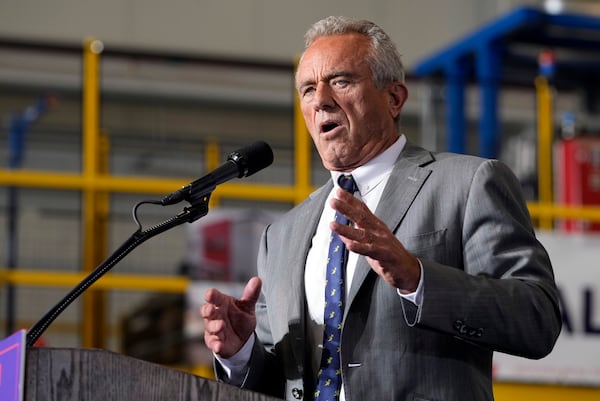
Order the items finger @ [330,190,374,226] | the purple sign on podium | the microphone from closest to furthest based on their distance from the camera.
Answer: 1. the purple sign on podium
2. finger @ [330,190,374,226]
3. the microphone

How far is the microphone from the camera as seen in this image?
7.18 feet

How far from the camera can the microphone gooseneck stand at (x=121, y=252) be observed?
201cm

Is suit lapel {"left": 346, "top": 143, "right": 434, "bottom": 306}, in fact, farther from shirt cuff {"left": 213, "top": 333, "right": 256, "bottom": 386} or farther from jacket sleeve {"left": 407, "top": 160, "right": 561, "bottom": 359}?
shirt cuff {"left": 213, "top": 333, "right": 256, "bottom": 386}

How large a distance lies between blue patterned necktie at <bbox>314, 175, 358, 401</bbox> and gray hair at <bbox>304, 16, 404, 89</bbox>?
0.37 m

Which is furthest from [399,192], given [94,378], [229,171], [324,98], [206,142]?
[206,142]

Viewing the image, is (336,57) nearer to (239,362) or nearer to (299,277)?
(299,277)

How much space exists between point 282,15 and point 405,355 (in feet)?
26.0

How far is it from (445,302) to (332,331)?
0.99 feet

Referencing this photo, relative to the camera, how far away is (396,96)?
2479 mm

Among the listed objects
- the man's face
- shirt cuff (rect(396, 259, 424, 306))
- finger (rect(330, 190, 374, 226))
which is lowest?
shirt cuff (rect(396, 259, 424, 306))

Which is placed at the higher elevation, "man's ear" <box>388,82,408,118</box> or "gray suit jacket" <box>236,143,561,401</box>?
"man's ear" <box>388,82,408,118</box>

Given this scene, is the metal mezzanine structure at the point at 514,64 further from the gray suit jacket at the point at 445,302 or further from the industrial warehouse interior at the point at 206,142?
the gray suit jacket at the point at 445,302

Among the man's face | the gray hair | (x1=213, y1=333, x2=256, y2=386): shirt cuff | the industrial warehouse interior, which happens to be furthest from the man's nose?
A: (x1=213, y1=333, x2=256, y2=386): shirt cuff

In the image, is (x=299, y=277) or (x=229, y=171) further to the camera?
(x=299, y=277)
